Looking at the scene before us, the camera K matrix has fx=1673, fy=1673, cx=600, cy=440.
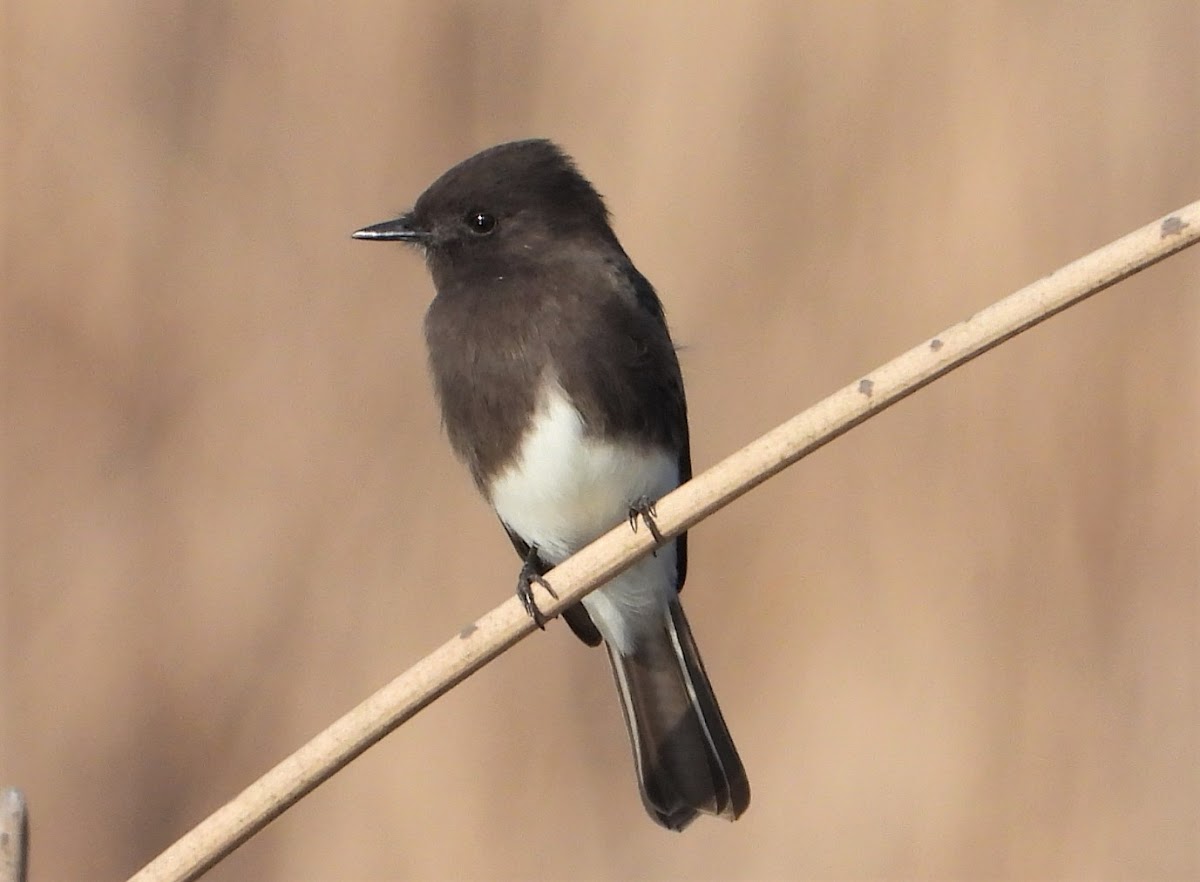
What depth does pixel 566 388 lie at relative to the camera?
3408 mm

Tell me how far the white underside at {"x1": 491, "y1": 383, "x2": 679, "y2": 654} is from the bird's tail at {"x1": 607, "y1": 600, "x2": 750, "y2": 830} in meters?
0.06

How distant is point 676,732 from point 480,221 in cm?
122

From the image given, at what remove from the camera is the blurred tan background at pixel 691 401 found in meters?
4.57

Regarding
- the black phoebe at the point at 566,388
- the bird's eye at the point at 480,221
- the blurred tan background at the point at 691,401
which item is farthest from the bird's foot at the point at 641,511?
the blurred tan background at the point at 691,401

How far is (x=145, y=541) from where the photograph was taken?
187 inches

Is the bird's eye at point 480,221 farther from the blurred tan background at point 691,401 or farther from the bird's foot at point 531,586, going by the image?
the blurred tan background at point 691,401

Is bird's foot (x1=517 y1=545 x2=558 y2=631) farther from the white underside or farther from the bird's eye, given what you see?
the bird's eye

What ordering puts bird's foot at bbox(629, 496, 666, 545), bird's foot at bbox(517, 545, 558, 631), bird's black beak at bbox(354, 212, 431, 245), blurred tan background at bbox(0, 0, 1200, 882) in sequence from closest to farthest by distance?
bird's foot at bbox(517, 545, 558, 631) → bird's foot at bbox(629, 496, 666, 545) → bird's black beak at bbox(354, 212, 431, 245) → blurred tan background at bbox(0, 0, 1200, 882)

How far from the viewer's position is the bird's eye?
3.67m

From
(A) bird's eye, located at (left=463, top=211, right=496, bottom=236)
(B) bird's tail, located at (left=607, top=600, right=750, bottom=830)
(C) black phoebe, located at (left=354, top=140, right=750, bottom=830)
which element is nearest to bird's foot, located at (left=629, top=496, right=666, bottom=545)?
(C) black phoebe, located at (left=354, top=140, right=750, bottom=830)

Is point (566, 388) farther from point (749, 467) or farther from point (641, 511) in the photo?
point (749, 467)

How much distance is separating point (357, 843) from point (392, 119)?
6.69 feet

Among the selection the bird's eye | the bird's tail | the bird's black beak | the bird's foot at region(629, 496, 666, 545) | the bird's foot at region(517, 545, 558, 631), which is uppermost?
the bird's black beak

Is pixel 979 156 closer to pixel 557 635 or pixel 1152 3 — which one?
pixel 1152 3
